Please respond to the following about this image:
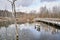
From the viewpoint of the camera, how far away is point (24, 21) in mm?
6828

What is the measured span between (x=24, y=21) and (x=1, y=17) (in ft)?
2.63

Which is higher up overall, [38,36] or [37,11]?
[37,11]

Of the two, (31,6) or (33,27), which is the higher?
(31,6)

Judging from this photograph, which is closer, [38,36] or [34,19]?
[38,36]

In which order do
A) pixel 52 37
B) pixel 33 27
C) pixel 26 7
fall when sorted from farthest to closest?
pixel 33 27 < pixel 26 7 < pixel 52 37

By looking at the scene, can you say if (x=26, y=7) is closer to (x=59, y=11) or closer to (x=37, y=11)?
(x=37, y=11)

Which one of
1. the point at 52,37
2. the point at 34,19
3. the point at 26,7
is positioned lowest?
the point at 52,37

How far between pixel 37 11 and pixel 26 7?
1.27 ft

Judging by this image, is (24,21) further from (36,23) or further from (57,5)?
(57,5)

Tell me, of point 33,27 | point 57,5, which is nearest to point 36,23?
point 33,27

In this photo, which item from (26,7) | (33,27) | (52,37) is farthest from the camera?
(33,27)

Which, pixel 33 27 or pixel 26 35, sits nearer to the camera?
pixel 26 35

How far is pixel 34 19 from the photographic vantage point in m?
6.78

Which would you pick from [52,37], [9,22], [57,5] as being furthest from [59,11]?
[9,22]
